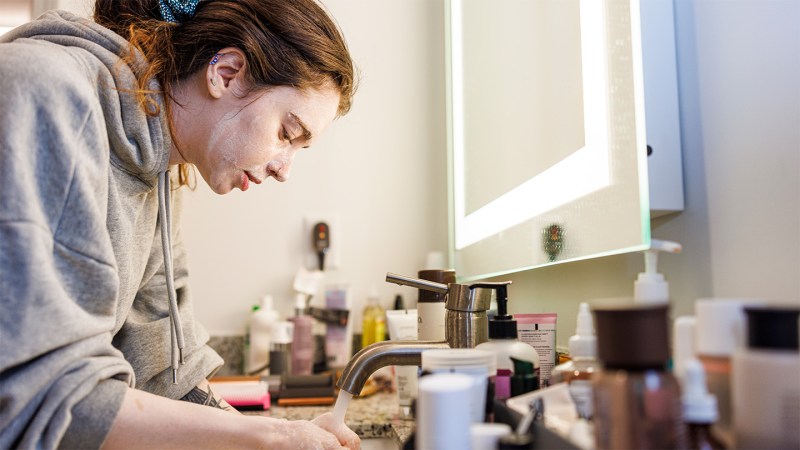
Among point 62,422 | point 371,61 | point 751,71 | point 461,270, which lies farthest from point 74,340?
point 371,61

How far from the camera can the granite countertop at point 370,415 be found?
3.72 feet

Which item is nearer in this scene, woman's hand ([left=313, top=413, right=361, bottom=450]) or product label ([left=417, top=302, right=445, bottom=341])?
woman's hand ([left=313, top=413, right=361, bottom=450])

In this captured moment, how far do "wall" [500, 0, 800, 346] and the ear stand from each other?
2.22 ft

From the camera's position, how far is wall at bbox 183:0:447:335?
1.83 metres

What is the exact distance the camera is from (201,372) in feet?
3.97

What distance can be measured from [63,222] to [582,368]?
624 mm

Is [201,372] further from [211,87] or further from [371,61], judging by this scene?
[371,61]

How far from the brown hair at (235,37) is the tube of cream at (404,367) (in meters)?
0.57

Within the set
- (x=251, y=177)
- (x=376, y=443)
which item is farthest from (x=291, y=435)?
(x=251, y=177)

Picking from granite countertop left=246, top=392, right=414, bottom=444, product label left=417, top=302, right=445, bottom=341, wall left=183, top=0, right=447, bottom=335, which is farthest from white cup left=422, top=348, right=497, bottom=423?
wall left=183, top=0, right=447, bottom=335

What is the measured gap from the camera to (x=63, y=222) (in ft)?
2.45

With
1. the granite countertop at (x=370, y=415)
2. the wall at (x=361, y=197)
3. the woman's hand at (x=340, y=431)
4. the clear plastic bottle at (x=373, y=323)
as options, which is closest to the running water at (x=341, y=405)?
the woman's hand at (x=340, y=431)

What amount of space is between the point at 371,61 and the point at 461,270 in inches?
30.0

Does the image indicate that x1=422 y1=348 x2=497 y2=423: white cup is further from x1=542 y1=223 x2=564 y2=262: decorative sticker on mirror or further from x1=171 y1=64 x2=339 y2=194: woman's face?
x1=171 y1=64 x2=339 y2=194: woman's face
